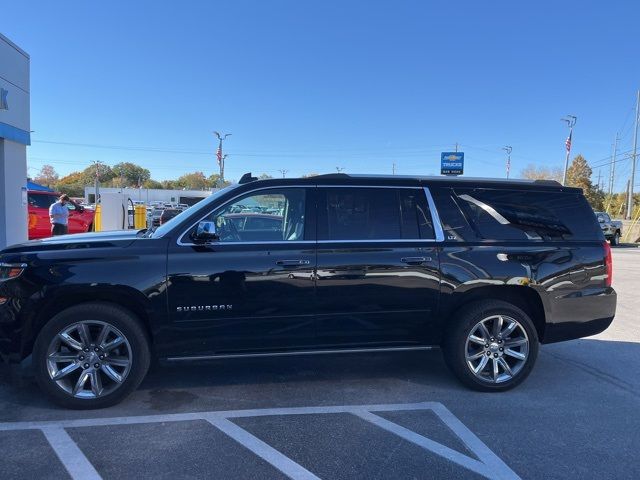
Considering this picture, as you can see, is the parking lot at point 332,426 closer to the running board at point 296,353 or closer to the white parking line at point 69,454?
the white parking line at point 69,454

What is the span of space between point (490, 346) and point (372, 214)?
1626 mm

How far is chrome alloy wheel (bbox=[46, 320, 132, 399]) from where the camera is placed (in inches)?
157

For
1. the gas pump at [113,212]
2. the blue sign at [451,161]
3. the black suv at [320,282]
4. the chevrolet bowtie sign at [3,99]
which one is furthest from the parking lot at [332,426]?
the blue sign at [451,161]

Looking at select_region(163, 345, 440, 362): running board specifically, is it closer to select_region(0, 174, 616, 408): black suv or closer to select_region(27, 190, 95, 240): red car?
select_region(0, 174, 616, 408): black suv

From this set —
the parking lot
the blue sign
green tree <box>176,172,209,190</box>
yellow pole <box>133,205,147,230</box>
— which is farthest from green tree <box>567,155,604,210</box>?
green tree <box>176,172,209,190</box>

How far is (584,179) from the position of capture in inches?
2931

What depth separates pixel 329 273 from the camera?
4309mm

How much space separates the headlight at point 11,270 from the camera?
394cm

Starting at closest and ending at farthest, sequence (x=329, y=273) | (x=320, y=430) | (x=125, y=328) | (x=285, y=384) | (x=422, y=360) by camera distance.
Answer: (x=320, y=430)
(x=125, y=328)
(x=329, y=273)
(x=285, y=384)
(x=422, y=360)

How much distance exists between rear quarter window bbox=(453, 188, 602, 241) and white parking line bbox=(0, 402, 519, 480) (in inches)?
67.5

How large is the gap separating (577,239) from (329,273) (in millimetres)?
2447

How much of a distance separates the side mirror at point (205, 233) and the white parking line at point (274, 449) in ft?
4.58

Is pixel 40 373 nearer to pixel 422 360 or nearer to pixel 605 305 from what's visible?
pixel 422 360

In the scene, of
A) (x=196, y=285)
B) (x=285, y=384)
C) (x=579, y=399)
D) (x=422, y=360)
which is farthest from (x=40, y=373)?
(x=579, y=399)
